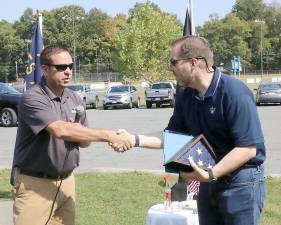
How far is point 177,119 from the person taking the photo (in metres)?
3.92

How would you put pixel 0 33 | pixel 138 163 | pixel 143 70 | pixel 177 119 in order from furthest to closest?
pixel 0 33 < pixel 143 70 < pixel 138 163 < pixel 177 119

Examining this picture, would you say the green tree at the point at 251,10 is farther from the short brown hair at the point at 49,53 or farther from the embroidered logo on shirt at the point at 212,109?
the embroidered logo on shirt at the point at 212,109

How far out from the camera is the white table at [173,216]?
5143 millimetres

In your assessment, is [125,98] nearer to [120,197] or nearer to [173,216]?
[120,197]

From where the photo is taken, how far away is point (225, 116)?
11.4 ft

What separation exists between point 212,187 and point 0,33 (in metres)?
107

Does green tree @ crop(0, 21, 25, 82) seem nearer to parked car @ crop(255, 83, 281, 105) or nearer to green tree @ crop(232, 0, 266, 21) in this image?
green tree @ crop(232, 0, 266, 21)

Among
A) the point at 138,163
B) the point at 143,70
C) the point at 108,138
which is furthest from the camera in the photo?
the point at 143,70

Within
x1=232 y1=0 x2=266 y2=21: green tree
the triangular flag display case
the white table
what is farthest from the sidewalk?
x1=232 y1=0 x2=266 y2=21: green tree

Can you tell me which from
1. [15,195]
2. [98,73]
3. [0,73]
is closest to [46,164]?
[15,195]

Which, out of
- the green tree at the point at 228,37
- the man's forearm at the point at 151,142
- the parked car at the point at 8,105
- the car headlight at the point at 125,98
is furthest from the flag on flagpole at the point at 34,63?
the green tree at the point at 228,37

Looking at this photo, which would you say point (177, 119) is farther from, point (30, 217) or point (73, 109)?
point (30, 217)

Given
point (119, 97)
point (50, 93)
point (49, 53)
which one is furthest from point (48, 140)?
point (119, 97)

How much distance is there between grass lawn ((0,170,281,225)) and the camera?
7005mm
